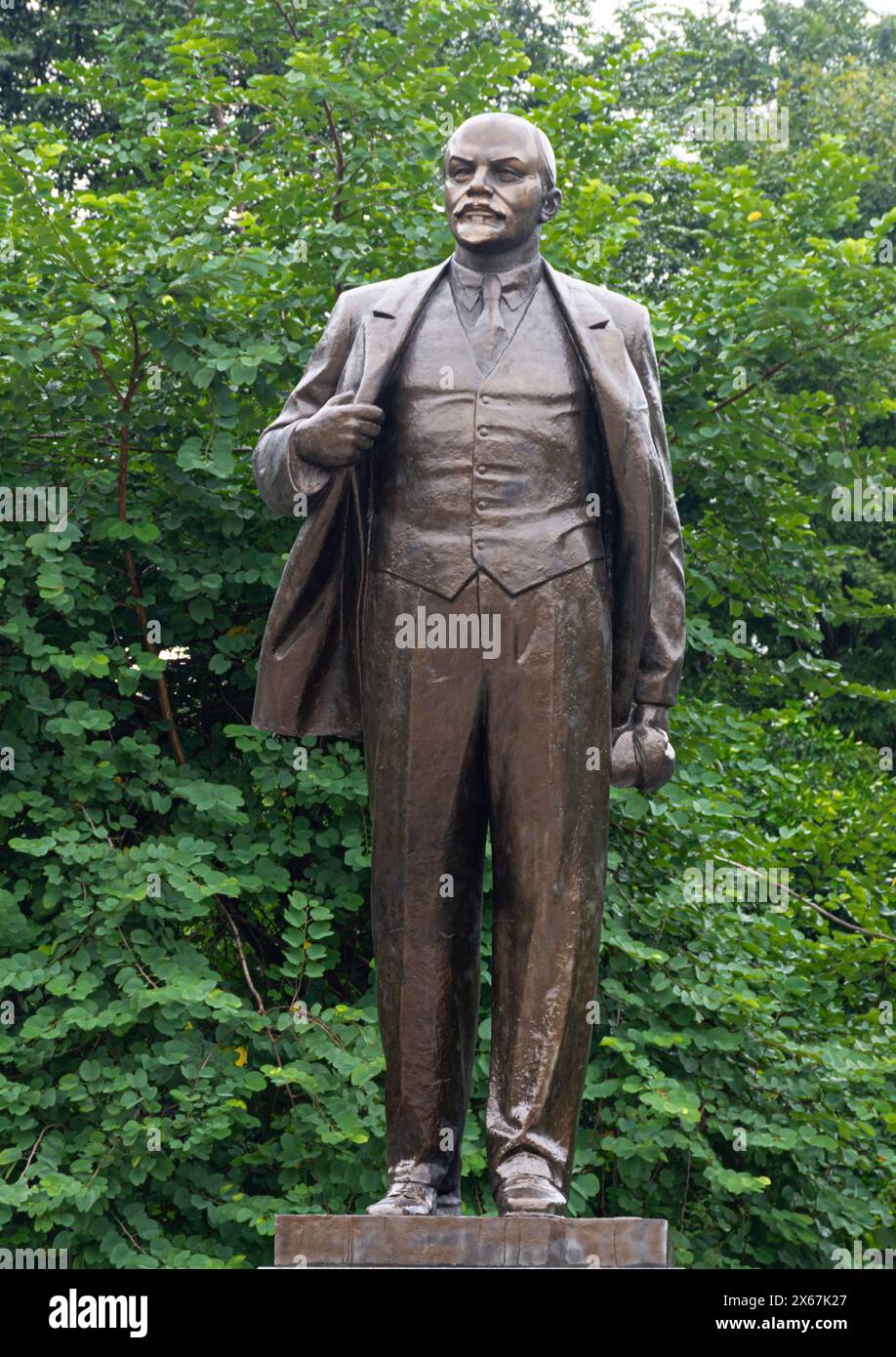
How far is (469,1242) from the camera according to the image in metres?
4.95

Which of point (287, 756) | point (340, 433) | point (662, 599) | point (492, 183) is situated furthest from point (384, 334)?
point (287, 756)

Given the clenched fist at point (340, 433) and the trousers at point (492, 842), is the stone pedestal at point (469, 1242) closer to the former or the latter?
the trousers at point (492, 842)

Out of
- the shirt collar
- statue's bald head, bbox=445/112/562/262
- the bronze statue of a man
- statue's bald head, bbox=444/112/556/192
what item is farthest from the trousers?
Answer: statue's bald head, bbox=444/112/556/192

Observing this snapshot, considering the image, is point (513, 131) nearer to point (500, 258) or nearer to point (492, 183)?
point (492, 183)

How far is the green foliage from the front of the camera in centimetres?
992

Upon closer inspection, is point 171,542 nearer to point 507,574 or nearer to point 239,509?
point 239,509

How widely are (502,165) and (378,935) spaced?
80.7 inches

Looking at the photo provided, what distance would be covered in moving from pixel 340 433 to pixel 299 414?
18.3 inches

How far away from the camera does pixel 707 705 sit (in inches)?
468

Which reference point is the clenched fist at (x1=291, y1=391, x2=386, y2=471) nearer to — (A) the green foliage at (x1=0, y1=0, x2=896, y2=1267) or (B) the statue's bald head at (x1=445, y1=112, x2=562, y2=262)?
(B) the statue's bald head at (x1=445, y1=112, x2=562, y2=262)

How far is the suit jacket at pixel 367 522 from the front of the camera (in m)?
5.75

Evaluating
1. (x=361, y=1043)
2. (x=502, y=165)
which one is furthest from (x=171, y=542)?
(x=502, y=165)

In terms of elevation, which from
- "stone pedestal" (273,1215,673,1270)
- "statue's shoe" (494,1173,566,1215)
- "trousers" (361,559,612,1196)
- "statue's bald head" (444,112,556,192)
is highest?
"statue's bald head" (444,112,556,192)

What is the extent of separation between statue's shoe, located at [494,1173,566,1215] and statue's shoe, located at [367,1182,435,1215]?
181 mm
